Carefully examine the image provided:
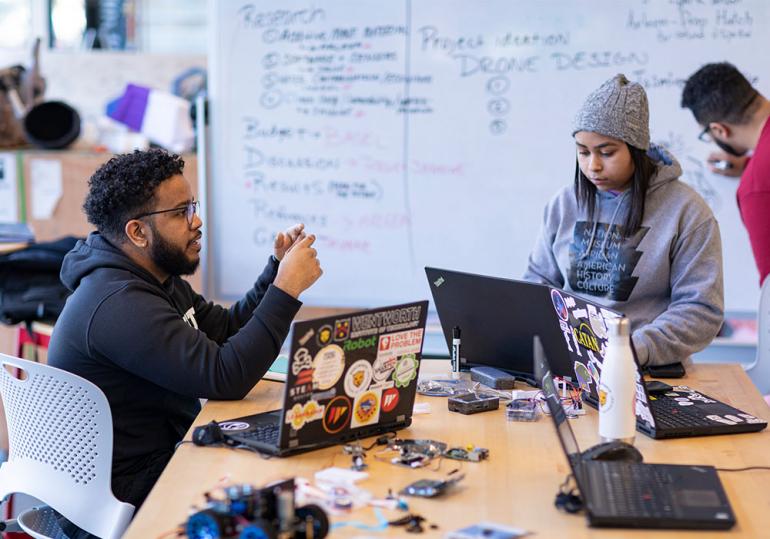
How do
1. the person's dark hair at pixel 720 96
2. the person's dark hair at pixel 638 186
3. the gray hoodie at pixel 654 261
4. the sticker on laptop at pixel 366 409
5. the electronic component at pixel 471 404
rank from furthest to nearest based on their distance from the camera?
the person's dark hair at pixel 720 96 → the person's dark hair at pixel 638 186 → the gray hoodie at pixel 654 261 → the electronic component at pixel 471 404 → the sticker on laptop at pixel 366 409

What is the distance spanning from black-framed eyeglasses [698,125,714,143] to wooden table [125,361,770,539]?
1247 mm

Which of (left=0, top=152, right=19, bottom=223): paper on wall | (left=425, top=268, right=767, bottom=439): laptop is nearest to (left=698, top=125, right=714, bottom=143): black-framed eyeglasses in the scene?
(left=425, top=268, right=767, bottom=439): laptop

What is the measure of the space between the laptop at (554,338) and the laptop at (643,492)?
24 cm

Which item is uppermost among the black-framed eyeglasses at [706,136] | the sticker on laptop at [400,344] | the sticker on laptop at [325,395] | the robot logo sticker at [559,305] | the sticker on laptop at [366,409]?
the black-framed eyeglasses at [706,136]

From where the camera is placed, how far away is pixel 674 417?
72.6 inches

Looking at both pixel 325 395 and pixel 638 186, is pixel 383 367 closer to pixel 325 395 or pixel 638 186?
pixel 325 395

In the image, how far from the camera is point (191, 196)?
2.11 m

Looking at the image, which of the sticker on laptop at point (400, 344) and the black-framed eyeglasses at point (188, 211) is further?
the black-framed eyeglasses at point (188, 211)

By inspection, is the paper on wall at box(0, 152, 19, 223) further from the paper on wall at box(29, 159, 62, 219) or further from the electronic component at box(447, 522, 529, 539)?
the electronic component at box(447, 522, 529, 539)

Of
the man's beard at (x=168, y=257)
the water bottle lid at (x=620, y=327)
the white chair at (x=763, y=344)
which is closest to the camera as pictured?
the water bottle lid at (x=620, y=327)

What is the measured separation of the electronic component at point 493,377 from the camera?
2094mm

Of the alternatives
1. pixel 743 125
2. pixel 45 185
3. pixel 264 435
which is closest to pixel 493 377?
pixel 264 435

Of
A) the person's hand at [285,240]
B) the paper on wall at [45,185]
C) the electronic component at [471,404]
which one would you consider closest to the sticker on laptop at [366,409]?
the electronic component at [471,404]

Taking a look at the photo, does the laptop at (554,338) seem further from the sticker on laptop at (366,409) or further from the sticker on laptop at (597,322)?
the sticker on laptop at (366,409)
